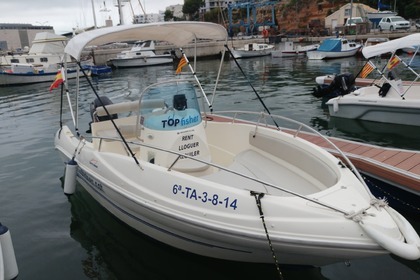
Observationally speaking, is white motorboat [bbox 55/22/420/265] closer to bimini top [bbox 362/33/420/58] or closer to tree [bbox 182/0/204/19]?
bimini top [bbox 362/33/420/58]

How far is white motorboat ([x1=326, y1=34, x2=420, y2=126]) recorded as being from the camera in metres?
9.54

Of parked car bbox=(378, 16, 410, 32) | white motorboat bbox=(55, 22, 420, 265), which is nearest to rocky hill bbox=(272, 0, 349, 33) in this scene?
parked car bbox=(378, 16, 410, 32)

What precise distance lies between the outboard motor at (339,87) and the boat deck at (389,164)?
5.55 m

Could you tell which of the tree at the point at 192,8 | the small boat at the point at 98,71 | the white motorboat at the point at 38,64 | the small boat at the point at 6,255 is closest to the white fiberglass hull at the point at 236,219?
the small boat at the point at 6,255

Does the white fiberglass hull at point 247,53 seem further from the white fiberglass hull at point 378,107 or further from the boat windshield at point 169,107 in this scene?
the boat windshield at point 169,107

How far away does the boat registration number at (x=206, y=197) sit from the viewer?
143 inches

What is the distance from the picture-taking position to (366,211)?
3.32 meters

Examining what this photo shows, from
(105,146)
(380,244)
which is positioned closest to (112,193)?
(105,146)

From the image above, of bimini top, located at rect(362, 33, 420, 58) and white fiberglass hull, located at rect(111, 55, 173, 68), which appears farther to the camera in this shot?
white fiberglass hull, located at rect(111, 55, 173, 68)

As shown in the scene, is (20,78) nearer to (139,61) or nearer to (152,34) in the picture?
(139,61)

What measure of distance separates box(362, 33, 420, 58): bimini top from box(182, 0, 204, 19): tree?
92200 millimetres

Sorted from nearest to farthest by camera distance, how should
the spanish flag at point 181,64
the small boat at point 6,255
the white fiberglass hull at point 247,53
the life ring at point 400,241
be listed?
the life ring at point 400,241 → the small boat at point 6,255 → the spanish flag at point 181,64 → the white fiberglass hull at point 247,53

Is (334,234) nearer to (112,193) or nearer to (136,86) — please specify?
(112,193)

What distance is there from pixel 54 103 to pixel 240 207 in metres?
17.3
